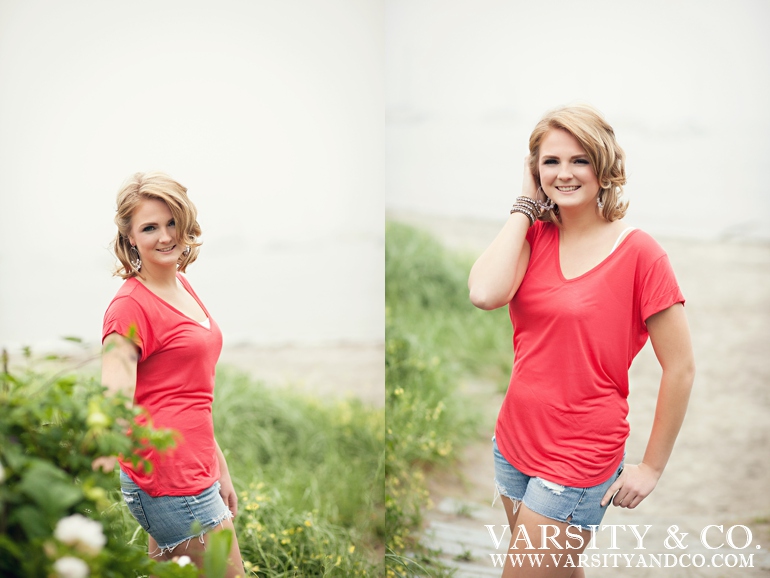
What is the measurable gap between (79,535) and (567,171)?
144 centimetres

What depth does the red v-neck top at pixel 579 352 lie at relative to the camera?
183cm

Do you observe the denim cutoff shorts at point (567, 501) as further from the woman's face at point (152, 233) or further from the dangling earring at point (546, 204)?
the woman's face at point (152, 233)

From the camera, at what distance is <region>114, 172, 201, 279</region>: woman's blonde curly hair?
1921mm

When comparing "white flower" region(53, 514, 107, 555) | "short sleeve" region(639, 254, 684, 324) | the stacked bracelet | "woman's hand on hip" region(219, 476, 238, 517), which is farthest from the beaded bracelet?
"white flower" region(53, 514, 107, 555)

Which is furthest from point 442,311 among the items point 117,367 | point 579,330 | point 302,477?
point 117,367

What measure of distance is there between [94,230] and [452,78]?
5.12ft

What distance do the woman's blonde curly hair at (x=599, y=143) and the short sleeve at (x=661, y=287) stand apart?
194 mm

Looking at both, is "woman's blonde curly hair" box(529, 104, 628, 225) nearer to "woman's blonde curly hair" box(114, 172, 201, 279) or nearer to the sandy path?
the sandy path

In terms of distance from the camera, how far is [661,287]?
1.79m

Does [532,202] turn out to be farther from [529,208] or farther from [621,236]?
[621,236]

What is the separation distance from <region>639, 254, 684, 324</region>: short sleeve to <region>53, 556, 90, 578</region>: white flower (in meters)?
1.41

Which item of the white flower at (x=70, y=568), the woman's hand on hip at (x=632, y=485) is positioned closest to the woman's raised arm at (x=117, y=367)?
the white flower at (x=70, y=568)

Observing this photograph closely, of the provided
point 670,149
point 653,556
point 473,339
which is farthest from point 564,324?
point 473,339

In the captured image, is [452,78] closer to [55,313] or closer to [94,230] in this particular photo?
[94,230]
